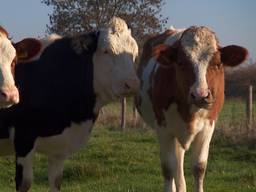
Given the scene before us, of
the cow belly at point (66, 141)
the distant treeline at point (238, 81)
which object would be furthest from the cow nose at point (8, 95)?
the distant treeline at point (238, 81)

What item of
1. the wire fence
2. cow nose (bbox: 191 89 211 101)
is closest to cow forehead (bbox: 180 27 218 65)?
cow nose (bbox: 191 89 211 101)

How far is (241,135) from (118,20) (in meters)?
6.75

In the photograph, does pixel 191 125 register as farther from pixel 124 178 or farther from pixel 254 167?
pixel 254 167

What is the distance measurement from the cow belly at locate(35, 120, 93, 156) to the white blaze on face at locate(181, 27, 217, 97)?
58.4 inches

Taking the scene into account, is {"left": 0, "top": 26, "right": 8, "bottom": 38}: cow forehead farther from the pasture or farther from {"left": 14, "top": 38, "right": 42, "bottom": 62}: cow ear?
the pasture

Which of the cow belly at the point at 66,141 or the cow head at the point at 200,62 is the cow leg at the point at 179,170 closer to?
the cow head at the point at 200,62

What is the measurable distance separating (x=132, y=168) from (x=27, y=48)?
3.96m

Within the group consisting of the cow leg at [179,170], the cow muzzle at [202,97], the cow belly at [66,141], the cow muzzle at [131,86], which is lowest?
the cow leg at [179,170]

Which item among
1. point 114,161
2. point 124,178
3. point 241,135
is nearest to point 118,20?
point 124,178

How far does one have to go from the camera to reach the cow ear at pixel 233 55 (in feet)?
24.3

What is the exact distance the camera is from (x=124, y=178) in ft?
32.8

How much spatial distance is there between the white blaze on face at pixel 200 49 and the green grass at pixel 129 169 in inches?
96.4

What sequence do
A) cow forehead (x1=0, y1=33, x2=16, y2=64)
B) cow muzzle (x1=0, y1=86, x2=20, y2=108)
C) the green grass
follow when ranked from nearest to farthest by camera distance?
cow muzzle (x1=0, y1=86, x2=20, y2=108), cow forehead (x1=0, y1=33, x2=16, y2=64), the green grass

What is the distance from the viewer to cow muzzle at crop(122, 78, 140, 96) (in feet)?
23.3
